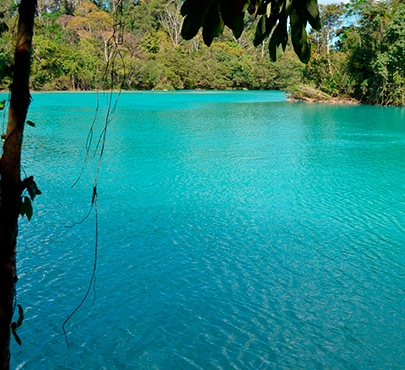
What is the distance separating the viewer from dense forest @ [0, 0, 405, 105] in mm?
28859

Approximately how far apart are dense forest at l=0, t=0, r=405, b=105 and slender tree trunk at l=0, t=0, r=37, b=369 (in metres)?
0.10

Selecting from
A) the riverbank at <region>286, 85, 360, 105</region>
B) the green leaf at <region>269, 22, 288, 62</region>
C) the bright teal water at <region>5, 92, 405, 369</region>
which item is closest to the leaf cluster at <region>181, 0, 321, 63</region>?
the green leaf at <region>269, 22, 288, 62</region>

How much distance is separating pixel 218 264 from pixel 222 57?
57658 millimetres

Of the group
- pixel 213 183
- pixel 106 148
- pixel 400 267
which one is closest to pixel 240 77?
pixel 106 148

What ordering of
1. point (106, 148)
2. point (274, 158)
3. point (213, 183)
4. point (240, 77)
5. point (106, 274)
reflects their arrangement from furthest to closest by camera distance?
1. point (240, 77)
2. point (106, 148)
3. point (274, 158)
4. point (213, 183)
5. point (106, 274)

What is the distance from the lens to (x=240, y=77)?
201 feet

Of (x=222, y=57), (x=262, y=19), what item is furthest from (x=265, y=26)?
(x=222, y=57)

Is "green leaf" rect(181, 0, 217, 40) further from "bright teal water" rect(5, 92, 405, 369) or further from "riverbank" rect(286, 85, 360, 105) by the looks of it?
"riverbank" rect(286, 85, 360, 105)

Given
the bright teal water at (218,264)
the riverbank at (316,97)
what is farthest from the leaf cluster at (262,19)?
the riverbank at (316,97)

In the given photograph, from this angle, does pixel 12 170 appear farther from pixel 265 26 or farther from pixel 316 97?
pixel 316 97

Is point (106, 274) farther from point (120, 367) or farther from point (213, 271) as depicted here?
point (120, 367)

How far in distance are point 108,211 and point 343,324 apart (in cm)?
469

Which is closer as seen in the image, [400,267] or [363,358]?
[363,358]

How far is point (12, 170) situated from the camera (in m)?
1.46
